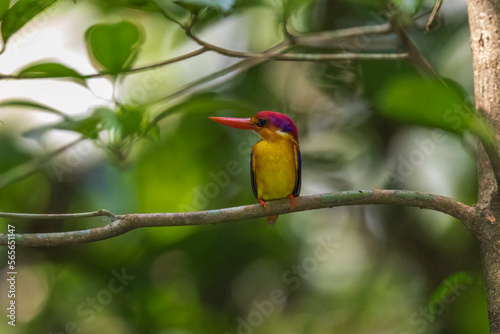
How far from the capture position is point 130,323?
110 inches

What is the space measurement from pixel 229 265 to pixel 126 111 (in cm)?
148

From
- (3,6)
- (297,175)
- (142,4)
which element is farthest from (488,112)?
(3,6)

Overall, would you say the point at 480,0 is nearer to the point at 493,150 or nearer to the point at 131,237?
the point at 493,150

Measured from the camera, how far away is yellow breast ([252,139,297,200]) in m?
2.33

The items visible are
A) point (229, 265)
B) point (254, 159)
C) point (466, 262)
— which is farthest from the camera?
point (229, 265)

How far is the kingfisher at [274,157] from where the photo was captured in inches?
91.5

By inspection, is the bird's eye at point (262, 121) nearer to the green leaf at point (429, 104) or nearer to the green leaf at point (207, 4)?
the green leaf at point (207, 4)

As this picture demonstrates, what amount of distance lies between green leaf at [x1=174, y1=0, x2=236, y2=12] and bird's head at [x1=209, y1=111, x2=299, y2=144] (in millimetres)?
706

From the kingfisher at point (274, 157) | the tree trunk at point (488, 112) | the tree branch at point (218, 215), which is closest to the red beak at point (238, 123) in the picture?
the kingfisher at point (274, 157)

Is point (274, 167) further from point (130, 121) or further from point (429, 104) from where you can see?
point (429, 104)

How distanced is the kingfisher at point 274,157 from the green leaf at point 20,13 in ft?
3.09

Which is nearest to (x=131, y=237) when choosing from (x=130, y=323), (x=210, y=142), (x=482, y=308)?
(x=130, y=323)

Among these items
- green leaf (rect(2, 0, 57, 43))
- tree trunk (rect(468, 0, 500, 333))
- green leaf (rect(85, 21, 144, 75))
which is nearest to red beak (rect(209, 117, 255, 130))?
green leaf (rect(85, 21, 144, 75))

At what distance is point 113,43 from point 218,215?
669mm
